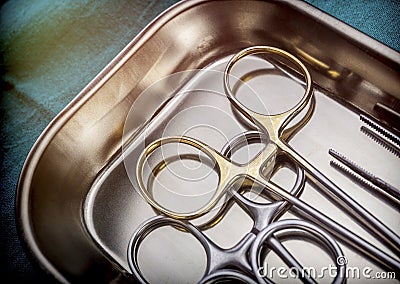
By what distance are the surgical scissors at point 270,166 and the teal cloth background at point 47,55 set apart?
184 millimetres

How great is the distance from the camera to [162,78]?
539 millimetres

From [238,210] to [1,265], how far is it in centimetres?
26

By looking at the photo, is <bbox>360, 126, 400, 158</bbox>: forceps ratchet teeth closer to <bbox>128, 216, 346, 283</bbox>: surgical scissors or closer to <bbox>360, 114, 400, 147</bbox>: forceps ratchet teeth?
<bbox>360, 114, 400, 147</bbox>: forceps ratchet teeth

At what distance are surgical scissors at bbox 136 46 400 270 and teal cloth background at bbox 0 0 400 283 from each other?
0.60ft

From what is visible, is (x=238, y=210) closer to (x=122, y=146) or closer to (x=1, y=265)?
(x=122, y=146)

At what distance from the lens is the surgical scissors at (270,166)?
1.40 feet

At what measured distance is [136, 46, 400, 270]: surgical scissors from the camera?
428mm

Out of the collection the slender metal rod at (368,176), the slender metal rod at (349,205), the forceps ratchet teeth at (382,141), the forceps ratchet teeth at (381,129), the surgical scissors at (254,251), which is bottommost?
the surgical scissors at (254,251)

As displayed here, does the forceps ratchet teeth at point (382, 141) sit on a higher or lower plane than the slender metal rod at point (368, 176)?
higher

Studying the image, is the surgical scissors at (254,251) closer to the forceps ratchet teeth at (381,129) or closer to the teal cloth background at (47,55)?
the forceps ratchet teeth at (381,129)

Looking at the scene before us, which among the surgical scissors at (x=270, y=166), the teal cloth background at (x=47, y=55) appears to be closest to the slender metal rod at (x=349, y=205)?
the surgical scissors at (x=270, y=166)

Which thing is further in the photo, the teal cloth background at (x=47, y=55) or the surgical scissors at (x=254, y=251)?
Answer: the teal cloth background at (x=47, y=55)

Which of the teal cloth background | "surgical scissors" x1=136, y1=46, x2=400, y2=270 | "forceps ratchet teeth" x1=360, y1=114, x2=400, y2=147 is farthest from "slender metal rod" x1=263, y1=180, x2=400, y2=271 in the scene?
the teal cloth background

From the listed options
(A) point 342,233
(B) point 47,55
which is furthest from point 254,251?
(B) point 47,55
